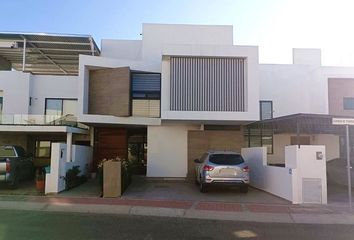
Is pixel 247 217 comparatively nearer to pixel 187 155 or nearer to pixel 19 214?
pixel 19 214

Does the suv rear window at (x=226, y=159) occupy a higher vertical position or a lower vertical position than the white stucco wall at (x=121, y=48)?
lower

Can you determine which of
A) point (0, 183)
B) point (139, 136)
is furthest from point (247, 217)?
point (139, 136)

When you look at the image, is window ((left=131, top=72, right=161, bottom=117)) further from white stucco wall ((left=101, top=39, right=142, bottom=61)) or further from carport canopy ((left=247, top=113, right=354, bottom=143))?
carport canopy ((left=247, top=113, right=354, bottom=143))

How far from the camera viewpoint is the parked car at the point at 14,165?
1609 cm

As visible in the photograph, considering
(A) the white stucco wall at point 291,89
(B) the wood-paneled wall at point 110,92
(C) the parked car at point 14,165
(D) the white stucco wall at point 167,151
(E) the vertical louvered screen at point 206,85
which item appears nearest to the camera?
(C) the parked car at point 14,165

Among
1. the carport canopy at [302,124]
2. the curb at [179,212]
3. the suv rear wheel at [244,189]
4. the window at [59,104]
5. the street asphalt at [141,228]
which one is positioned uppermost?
the window at [59,104]

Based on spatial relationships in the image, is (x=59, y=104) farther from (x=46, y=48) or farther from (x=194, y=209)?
(x=194, y=209)

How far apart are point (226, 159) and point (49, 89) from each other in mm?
12942

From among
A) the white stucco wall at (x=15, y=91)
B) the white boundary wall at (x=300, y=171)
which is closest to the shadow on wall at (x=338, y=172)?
the white boundary wall at (x=300, y=171)

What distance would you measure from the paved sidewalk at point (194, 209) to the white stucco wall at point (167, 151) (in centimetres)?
683

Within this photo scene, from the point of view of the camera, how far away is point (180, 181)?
20375 mm

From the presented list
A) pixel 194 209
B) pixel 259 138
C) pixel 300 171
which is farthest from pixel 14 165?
pixel 259 138

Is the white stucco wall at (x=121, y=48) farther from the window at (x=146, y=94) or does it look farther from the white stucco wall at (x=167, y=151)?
the white stucco wall at (x=167, y=151)

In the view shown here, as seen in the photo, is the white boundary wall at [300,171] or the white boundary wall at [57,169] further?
the white boundary wall at [57,169]
